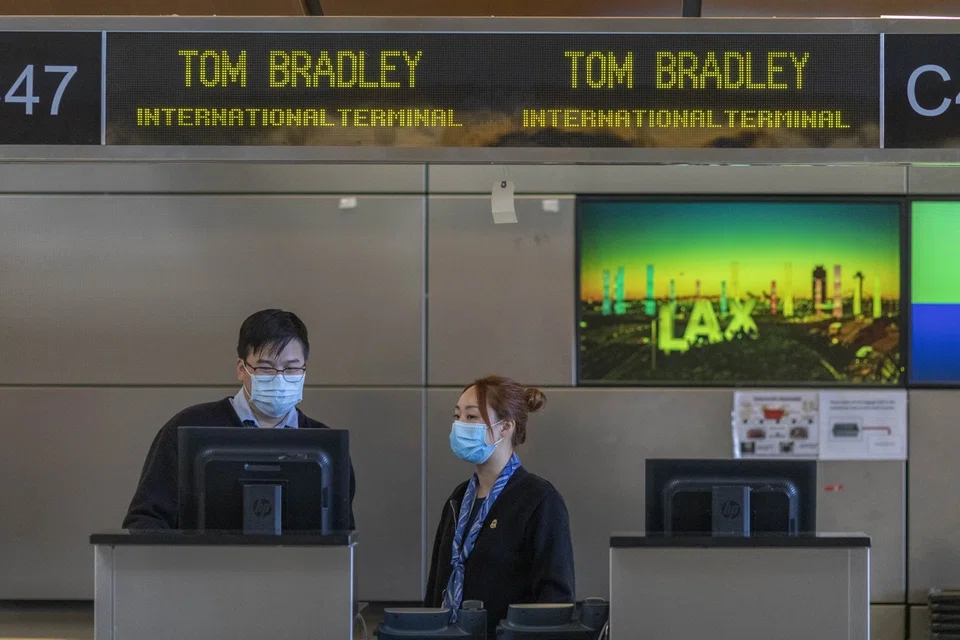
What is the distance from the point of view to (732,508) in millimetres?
2457

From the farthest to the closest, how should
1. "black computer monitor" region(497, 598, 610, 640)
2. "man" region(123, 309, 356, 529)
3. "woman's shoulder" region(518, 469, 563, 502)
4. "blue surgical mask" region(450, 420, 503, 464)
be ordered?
"man" region(123, 309, 356, 529)
"blue surgical mask" region(450, 420, 503, 464)
"woman's shoulder" region(518, 469, 563, 502)
"black computer monitor" region(497, 598, 610, 640)

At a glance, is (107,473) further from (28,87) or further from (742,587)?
(742,587)

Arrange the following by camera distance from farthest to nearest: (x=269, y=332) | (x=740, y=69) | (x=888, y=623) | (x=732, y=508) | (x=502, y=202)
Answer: (x=888, y=623) < (x=269, y=332) < (x=502, y=202) < (x=740, y=69) < (x=732, y=508)

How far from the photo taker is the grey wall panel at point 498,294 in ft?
14.1

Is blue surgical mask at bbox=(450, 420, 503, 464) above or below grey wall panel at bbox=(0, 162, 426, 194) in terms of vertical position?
below

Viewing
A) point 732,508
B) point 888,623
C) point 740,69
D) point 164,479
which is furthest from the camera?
point 888,623

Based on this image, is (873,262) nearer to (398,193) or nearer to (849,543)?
(398,193)

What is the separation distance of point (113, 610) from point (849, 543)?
1.40m

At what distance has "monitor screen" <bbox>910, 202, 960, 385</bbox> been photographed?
4258mm

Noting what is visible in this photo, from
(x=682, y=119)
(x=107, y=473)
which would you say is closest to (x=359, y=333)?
(x=107, y=473)

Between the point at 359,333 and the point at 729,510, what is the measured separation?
213cm

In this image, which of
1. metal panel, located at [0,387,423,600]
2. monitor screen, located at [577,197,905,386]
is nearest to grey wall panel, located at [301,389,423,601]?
metal panel, located at [0,387,423,600]

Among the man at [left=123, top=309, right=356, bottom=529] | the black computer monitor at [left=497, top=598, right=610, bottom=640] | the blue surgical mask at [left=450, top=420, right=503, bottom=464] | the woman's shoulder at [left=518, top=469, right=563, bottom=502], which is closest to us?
the black computer monitor at [left=497, top=598, right=610, bottom=640]

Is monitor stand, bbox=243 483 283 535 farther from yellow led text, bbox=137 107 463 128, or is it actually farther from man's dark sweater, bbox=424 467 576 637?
yellow led text, bbox=137 107 463 128
